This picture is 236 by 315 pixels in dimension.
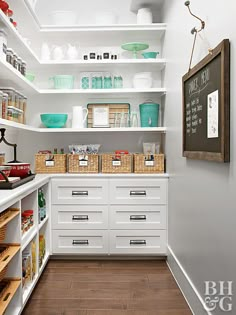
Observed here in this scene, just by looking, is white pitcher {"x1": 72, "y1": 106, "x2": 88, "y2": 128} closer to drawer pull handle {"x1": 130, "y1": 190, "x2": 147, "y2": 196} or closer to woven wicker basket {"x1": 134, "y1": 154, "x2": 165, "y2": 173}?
woven wicker basket {"x1": 134, "y1": 154, "x2": 165, "y2": 173}

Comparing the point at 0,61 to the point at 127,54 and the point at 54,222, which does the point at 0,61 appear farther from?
the point at 127,54

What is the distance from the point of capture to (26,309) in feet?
7.32

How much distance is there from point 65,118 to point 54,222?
1053mm

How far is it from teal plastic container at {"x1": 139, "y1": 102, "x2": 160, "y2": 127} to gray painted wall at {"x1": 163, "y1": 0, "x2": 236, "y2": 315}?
18 cm

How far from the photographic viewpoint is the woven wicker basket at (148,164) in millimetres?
3199

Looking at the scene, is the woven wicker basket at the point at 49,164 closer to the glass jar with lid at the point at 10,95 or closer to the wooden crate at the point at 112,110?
the wooden crate at the point at 112,110

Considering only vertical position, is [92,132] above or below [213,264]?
above

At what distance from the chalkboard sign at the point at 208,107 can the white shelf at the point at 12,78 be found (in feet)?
3.97

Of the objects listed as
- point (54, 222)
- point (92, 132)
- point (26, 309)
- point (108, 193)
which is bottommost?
point (26, 309)

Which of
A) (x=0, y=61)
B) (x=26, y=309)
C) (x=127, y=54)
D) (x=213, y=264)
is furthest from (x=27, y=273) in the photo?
(x=127, y=54)

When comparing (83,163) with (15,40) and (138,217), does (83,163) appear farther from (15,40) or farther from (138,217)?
(15,40)

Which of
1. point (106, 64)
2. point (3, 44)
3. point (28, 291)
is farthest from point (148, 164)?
point (3, 44)

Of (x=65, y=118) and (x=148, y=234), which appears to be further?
(x=65, y=118)

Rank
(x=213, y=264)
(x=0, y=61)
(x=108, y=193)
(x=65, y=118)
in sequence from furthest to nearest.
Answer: (x=65, y=118) → (x=108, y=193) → (x=0, y=61) → (x=213, y=264)
